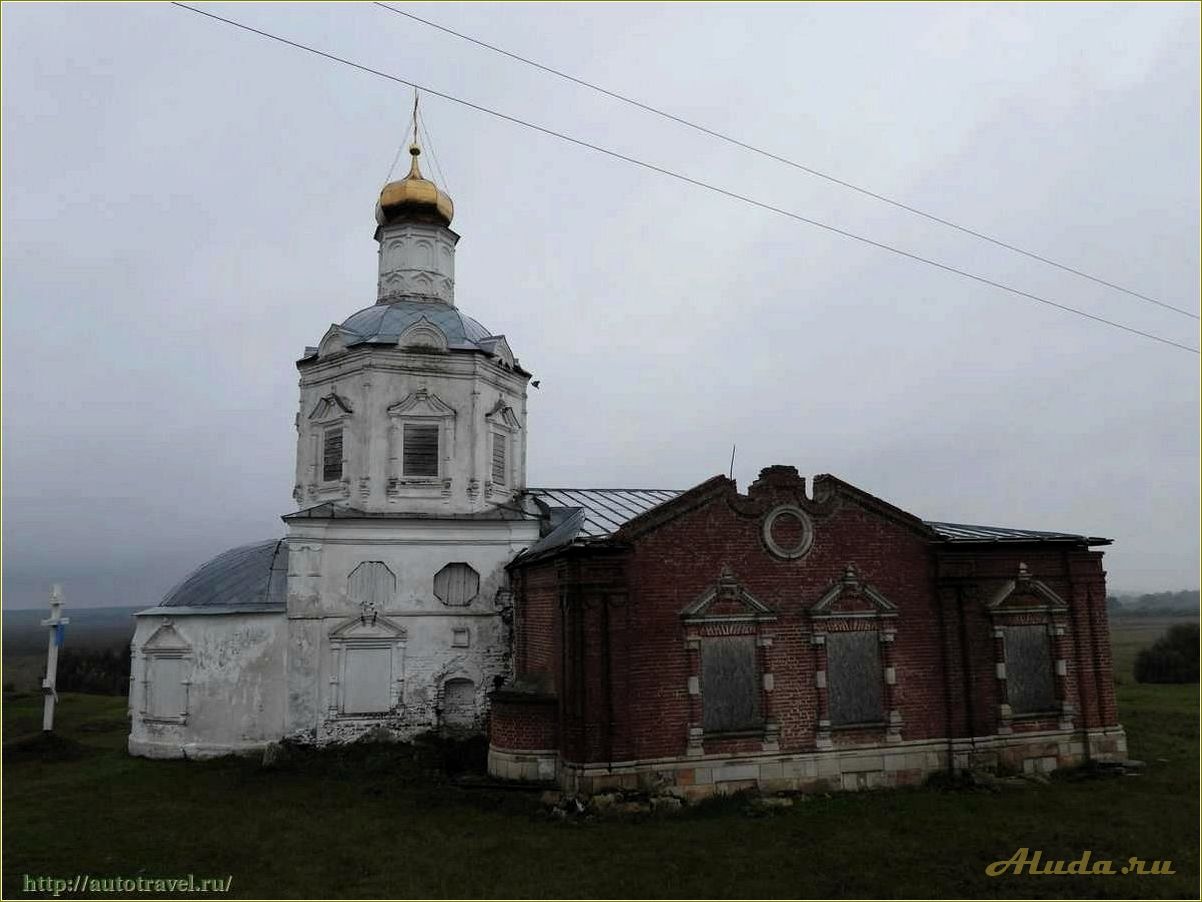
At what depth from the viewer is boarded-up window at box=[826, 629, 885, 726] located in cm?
1609

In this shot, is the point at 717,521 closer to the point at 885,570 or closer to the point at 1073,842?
the point at 885,570

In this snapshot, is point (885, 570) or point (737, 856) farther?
point (885, 570)

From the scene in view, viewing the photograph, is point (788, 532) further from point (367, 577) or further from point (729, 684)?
point (367, 577)

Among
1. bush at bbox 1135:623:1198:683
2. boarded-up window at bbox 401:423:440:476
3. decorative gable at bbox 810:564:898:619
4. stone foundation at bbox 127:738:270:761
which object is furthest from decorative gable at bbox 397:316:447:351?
bush at bbox 1135:623:1198:683

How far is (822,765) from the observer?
15.6 metres

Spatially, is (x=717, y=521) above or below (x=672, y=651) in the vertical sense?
above

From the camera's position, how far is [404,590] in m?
19.8

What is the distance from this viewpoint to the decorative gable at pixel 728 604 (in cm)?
1545

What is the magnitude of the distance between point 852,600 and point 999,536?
430 centimetres

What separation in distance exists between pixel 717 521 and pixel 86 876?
11644 mm

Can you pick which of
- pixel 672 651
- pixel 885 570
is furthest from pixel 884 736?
pixel 672 651

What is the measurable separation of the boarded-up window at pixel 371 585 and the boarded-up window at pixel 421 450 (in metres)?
2.51

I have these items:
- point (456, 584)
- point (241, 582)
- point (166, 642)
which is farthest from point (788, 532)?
point (166, 642)

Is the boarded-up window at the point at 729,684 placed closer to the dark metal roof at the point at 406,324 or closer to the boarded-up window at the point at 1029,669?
the boarded-up window at the point at 1029,669
